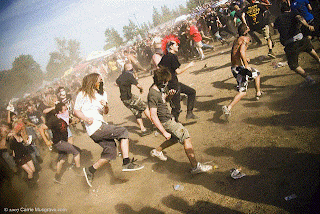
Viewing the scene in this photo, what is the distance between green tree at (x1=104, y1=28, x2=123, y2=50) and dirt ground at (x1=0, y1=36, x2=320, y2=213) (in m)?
67.1

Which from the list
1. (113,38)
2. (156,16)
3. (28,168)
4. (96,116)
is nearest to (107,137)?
(96,116)

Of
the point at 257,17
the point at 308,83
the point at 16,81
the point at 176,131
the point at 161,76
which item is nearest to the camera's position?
the point at 161,76

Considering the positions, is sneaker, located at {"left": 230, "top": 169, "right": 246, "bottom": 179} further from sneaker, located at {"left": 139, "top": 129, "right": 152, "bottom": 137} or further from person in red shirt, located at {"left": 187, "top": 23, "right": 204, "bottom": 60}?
person in red shirt, located at {"left": 187, "top": 23, "right": 204, "bottom": 60}

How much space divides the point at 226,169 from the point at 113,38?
249 feet

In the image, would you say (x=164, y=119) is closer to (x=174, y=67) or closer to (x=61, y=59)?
(x=174, y=67)

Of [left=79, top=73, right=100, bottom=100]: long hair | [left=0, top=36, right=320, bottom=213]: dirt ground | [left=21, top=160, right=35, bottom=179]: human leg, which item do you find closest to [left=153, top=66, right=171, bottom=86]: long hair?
[left=79, top=73, right=100, bottom=100]: long hair

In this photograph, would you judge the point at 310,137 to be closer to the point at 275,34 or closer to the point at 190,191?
the point at 190,191

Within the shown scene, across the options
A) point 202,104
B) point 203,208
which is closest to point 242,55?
point 202,104

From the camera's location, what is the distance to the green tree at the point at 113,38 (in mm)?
69750

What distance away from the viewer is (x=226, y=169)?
3.33 meters

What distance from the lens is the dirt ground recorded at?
2699 millimetres

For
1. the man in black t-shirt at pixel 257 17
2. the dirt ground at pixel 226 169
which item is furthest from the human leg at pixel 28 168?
the man in black t-shirt at pixel 257 17

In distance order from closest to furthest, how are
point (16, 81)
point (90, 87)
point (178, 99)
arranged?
point (90, 87)
point (178, 99)
point (16, 81)

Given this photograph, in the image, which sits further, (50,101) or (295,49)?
(50,101)
